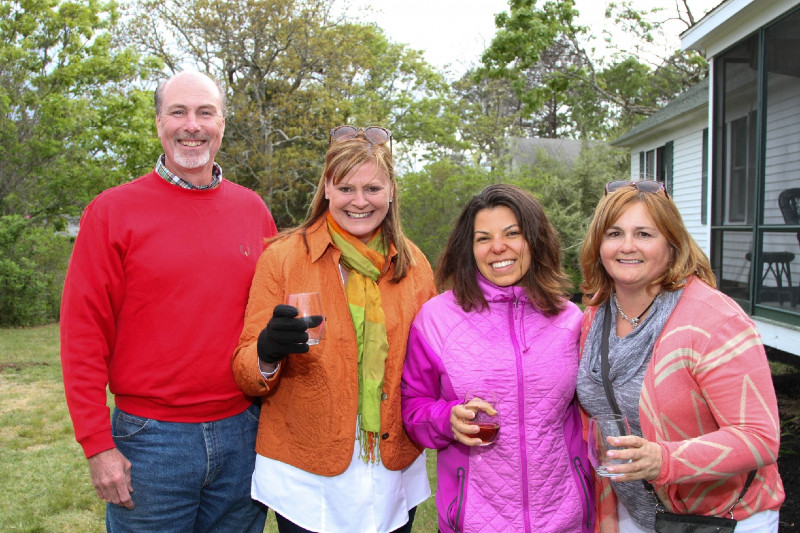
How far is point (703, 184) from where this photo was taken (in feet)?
49.4

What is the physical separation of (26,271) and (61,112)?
18.0ft

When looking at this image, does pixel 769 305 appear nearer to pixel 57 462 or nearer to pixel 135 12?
pixel 57 462

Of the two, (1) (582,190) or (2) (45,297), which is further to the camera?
(1) (582,190)

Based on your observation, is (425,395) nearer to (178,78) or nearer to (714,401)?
(714,401)

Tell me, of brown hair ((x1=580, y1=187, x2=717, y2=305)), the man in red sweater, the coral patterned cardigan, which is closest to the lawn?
the man in red sweater

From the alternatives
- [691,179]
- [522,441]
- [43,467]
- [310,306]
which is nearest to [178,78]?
[310,306]

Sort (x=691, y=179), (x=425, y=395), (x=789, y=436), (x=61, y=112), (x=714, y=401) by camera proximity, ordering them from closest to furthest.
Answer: (x=714, y=401) → (x=425, y=395) → (x=789, y=436) → (x=691, y=179) → (x=61, y=112)

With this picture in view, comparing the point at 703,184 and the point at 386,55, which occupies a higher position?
the point at 386,55

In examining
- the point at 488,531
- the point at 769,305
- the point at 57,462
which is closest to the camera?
the point at 488,531

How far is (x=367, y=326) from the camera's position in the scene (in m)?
2.55

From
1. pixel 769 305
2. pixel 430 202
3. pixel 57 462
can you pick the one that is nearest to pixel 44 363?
pixel 57 462

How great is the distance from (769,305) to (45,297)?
15.4 meters

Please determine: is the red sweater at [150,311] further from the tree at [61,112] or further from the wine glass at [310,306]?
the tree at [61,112]

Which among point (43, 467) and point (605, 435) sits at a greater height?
point (605, 435)
